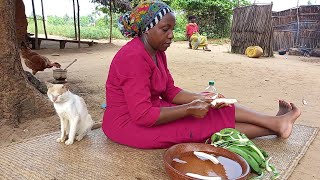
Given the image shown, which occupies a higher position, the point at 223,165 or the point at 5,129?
the point at 223,165

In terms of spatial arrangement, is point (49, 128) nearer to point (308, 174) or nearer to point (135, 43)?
point (135, 43)

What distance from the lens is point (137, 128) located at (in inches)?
88.2

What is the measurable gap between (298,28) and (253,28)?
2445mm

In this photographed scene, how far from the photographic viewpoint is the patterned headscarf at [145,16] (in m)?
2.12

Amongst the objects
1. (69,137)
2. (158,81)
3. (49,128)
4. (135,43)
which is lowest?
(49,128)

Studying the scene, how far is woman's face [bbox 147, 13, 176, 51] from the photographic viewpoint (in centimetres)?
214

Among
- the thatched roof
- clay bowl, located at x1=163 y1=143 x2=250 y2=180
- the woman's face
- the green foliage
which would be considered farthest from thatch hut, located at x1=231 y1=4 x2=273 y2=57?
clay bowl, located at x1=163 y1=143 x2=250 y2=180

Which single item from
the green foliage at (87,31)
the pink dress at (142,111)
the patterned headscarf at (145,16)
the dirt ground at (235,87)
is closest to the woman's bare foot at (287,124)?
the dirt ground at (235,87)

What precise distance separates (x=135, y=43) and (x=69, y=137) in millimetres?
910

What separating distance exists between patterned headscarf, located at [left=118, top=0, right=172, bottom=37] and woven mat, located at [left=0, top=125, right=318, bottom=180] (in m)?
0.92

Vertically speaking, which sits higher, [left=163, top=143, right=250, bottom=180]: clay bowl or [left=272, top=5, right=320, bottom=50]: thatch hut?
[left=272, top=5, right=320, bottom=50]: thatch hut

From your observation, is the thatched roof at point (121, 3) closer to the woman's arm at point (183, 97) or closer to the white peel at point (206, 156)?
the woman's arm at point (183, 97)

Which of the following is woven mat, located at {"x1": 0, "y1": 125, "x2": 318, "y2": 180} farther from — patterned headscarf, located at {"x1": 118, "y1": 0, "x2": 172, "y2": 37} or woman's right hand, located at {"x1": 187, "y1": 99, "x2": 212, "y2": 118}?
patterned headscarf, located at {"x1": 118, "y1": 0, "x2": 172, "y2": 37}

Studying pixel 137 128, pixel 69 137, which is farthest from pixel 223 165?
pixel 69 137
